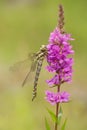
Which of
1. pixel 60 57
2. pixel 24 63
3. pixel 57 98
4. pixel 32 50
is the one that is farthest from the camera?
pixel 32 50

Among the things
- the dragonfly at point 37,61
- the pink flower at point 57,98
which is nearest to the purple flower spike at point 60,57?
the pink flower at point 57,98

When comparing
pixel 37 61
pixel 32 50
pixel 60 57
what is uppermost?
pixel 32 50

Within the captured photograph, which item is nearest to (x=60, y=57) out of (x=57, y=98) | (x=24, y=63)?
(x=57, y=98)

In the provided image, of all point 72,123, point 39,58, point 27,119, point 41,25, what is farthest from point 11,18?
point 39,58

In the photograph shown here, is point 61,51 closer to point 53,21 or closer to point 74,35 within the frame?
point 74,35

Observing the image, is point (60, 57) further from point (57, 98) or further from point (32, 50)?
point (32, 50)

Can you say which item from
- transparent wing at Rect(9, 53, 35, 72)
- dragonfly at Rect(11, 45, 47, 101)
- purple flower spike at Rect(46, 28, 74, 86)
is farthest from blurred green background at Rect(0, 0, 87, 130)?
purple flower spike at Rect(46, 28, 74, 86)

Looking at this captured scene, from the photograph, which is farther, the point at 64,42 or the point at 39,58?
the point at 39,58

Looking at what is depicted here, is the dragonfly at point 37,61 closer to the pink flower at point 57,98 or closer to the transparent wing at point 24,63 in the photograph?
the transparent wing at point 24,63
